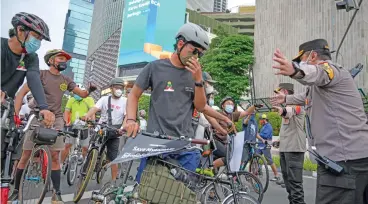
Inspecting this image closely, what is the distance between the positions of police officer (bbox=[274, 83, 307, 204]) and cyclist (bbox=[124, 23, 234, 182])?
203 centimetres

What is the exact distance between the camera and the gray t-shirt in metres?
2.69

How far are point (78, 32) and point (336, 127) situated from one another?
6268 inches

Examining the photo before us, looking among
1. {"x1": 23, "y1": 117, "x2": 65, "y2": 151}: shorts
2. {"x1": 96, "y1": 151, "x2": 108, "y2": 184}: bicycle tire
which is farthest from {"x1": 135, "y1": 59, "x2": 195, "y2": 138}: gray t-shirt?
{"x1": 96, "y1": 151, "x2": 108, "y2": 184}: bicycle tire

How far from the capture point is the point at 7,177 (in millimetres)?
2482

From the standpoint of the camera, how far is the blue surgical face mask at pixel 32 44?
3.02 metres

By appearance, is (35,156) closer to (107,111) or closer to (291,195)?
(107,111)

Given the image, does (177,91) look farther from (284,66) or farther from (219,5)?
(219,5)

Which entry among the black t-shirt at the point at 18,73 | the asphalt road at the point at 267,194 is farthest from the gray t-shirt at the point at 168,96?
the asphalt road at the point at 267,194

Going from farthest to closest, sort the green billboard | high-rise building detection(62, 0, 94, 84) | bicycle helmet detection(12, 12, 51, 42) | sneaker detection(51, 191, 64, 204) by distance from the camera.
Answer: high-rise building detection(62, 0, 94, 84) → the green billboard → sneaker detection(51, 191, 64, 204) → bicycle helmet detection(12, 12, 51, 42)

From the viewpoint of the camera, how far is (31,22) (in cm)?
296

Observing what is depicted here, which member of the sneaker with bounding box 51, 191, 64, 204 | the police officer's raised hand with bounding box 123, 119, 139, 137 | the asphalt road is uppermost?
the police officer's raised hand with bounding box 123, 119, 139, 137

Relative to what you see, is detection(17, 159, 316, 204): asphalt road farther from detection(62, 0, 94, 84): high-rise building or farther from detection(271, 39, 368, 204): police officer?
detection(62, 0, 94, 84): high-rise building

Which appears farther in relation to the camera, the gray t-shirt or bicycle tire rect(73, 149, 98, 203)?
bicycle tire rect(73, 149, 98, 203)

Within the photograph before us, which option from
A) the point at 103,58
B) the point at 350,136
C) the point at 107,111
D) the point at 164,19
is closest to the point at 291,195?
the point at 350,136
